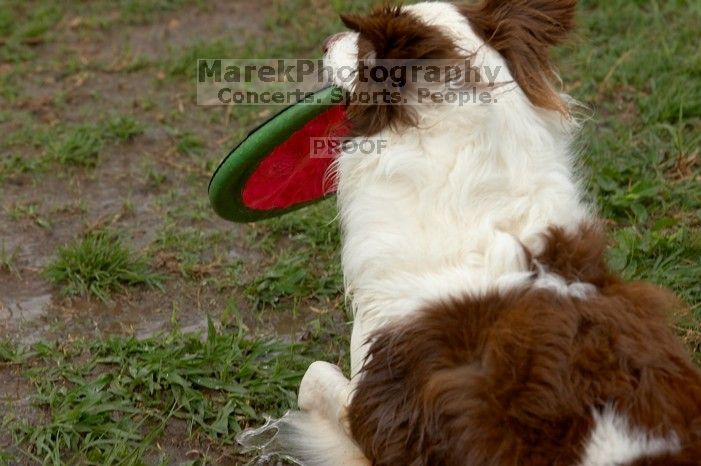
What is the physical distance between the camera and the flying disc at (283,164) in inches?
147

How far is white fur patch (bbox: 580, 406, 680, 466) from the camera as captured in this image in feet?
8.39

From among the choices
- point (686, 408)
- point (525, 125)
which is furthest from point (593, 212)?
point (686, 408)

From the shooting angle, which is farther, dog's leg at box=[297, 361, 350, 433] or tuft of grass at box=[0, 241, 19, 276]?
tuft of grass at box=[0, 241, 19, 276]

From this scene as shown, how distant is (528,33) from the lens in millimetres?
3396

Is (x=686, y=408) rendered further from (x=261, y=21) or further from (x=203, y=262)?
(x=261, y=21)

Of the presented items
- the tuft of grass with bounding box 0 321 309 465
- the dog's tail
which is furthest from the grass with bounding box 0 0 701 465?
the dog's tail

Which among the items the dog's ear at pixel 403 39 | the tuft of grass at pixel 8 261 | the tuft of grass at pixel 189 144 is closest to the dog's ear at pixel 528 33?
the dog's ear at pixel 403 39

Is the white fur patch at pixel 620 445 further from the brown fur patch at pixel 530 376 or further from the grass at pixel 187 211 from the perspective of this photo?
the grass at pixel 187 211

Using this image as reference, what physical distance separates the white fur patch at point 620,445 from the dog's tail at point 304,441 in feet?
2.64

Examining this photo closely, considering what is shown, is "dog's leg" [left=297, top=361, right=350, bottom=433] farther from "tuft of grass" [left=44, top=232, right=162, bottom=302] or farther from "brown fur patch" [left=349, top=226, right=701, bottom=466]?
"tuft of grass" [left=44, top=232, right=162, bottom=302]

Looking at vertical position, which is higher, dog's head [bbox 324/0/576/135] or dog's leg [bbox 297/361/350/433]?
dog's head [bbox 324/0/576/135]

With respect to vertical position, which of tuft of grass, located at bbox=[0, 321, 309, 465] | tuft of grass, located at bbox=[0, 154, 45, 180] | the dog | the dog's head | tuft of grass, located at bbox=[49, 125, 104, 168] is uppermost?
the dog's head

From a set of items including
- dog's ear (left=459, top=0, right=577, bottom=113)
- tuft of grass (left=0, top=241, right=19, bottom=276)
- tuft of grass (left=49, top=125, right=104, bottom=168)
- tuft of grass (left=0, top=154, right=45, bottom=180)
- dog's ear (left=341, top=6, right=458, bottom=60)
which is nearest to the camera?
dog's ear (left=341, top=6, right=458, bottom=60)

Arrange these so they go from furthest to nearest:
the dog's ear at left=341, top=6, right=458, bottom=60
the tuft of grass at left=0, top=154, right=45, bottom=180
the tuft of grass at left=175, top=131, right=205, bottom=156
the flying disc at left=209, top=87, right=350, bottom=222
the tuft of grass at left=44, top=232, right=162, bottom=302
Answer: the tuft of grass at left=175, top=131, right=205, bottom=156 < the tuft of grass at left=0, top=154, right=45, bottom=180 < the tuft of grass at left=44, top=232, right=162, bottom=302 < the flying disc at left=209, top=87, right=350, bottom=222 < the dog's ear at left=341, top=6, right=458, bottom=60
